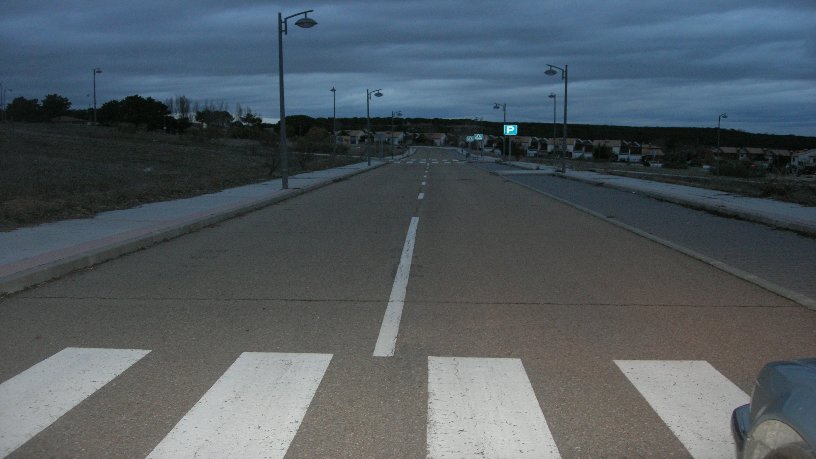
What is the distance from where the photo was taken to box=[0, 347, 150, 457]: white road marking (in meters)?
4.47

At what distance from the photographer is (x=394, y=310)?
25.1 ft

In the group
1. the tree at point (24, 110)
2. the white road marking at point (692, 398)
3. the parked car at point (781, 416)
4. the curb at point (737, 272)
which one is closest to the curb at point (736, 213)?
the curb at point (737, 272)

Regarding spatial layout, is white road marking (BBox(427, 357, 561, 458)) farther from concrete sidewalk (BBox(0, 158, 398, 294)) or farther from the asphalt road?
concrete sidewalk (BBox(0, 158, 398, 294))

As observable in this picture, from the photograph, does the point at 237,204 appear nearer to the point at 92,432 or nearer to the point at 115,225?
the point at 115,225

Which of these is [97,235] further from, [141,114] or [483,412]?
[141,114]

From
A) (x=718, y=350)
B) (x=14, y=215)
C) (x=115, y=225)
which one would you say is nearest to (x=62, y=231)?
(x=115, y=225)

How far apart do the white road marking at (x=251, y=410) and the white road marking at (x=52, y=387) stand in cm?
88

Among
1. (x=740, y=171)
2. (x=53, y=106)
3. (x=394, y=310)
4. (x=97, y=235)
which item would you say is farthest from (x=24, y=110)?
(x=394, y=310)

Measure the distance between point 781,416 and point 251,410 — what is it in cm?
326

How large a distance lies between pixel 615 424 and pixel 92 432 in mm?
3320

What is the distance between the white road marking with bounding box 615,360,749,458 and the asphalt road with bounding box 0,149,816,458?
0.02 meters

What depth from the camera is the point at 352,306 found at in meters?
7.87

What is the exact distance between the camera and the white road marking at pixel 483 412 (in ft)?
13.8

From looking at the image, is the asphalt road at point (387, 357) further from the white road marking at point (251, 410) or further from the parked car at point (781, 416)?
the parked car at point (781, 416)
